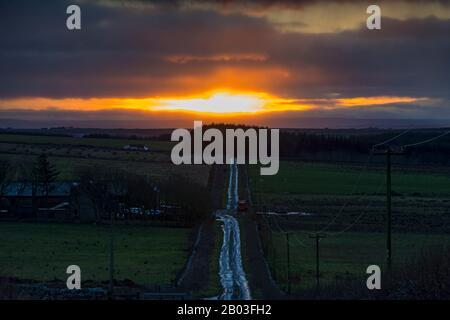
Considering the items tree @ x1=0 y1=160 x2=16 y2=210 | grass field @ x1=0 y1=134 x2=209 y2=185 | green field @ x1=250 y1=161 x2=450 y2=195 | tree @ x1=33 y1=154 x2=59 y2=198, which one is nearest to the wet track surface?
tree @ x1=33 y1=154 x2=59 y2=198

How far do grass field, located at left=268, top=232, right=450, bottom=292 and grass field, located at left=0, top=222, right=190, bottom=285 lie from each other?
6286 millimetres

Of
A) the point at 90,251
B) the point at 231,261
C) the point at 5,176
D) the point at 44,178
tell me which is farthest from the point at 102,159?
the point at 231,261

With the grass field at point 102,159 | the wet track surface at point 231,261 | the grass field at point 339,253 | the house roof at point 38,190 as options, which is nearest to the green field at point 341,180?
the grass field at point 102,159

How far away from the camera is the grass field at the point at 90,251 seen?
1529 inches

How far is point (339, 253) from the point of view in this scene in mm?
48594

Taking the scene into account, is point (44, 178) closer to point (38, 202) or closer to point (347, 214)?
point (38, 202)

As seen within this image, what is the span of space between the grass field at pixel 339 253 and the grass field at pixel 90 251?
6286mm

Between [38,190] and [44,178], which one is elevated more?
[44,178]

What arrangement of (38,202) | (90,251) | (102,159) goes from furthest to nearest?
(102,159) < (38,202) < (90,251)

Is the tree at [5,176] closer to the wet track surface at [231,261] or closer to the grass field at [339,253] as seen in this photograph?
the wet track surface at [231,261]

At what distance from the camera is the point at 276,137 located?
167375 mm

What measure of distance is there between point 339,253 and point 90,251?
17.0m

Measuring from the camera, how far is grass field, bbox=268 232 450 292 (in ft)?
125
